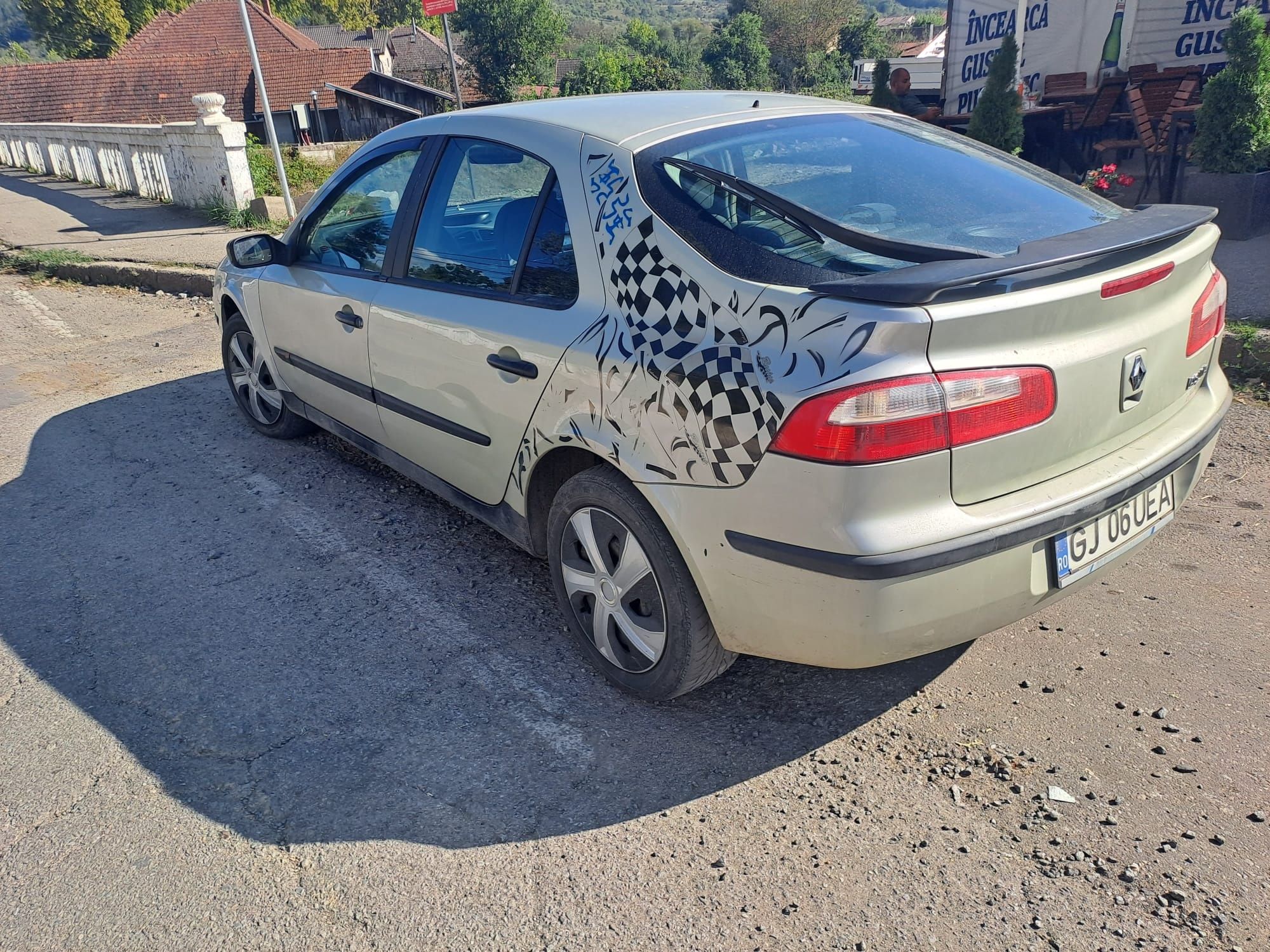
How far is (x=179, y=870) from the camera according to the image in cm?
240

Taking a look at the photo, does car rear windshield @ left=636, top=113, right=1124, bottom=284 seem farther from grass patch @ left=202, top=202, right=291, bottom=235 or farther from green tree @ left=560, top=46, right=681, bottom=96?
green tree @ left=560, top=46, right=681, bottom=96

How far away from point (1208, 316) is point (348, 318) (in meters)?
3.02

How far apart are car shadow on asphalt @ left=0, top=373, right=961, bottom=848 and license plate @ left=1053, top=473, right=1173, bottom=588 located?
699 mm

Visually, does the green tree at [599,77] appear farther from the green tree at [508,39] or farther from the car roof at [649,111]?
the car roof at [649,111]

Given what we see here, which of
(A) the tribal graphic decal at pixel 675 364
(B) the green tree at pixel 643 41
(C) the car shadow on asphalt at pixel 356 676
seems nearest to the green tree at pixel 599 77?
(B) the green tree at pixel 643 41

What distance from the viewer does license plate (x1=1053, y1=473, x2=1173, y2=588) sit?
7.98 feet

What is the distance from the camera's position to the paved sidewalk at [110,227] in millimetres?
10320

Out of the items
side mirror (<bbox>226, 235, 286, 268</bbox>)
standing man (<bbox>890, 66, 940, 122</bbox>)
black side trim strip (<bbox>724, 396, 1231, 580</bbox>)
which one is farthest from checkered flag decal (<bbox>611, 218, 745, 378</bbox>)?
standing man (<bbox>890, 66, 940, 122</bbox>)

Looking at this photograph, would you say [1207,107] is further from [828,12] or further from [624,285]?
[828,12]

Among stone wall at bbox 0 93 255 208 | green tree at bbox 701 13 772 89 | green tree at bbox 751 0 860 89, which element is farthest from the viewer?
green tree at bbox 751 0 860 89

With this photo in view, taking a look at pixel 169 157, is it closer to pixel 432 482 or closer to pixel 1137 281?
pixel 432 482

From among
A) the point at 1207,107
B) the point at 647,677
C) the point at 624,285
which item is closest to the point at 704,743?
the point at 647,677

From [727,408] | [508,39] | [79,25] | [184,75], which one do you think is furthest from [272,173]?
[79,25]

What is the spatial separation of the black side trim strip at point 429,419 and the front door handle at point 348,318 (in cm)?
28
